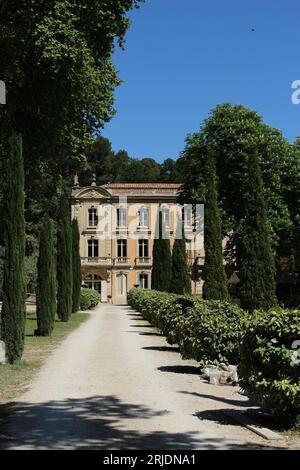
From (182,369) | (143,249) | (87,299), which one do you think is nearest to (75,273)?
(87,299)

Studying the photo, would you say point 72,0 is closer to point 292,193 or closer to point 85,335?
point 85,335

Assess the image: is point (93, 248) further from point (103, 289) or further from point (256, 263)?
point (256, 263)

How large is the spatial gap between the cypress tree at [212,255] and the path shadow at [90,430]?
1002cm

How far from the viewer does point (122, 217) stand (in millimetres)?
55875

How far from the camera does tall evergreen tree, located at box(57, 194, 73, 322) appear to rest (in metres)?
27.1

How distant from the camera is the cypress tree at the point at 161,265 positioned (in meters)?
36.1

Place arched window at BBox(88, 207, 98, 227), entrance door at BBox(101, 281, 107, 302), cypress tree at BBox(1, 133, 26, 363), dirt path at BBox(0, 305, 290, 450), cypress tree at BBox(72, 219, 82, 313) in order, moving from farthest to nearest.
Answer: entrance door at BBox(101, 281, 107, 302) < arched window at BBox(88, 207, 98, 227) < cypress tree at BBox(72, 219, 82, 313) < cypress tree at BBox(1, 133, 26, 363) < dirt path at BBox(0, 305, 290, 450)

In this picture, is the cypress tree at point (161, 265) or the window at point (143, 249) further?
the window at point (143, 249)

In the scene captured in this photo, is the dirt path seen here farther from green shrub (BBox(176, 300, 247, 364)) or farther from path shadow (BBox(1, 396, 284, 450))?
green shrub (BBox(176, 300, 247, 364))

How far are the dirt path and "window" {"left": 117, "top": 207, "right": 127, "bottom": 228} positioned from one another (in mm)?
42188

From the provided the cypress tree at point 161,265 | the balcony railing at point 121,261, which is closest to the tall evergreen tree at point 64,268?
the cypress tree at point 161,265

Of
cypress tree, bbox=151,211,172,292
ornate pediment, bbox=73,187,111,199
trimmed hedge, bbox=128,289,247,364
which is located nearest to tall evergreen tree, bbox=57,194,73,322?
cypress tree, bbox=151,211,172,292

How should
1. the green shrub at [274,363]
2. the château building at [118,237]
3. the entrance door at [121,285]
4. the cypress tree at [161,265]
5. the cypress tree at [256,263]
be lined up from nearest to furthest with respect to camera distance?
1. the green shrub at [274,363]
2. the cypress tree at [256,263]
3. the cypress tree at [161,265]
4. the château building at [118,237]
5. the entrance door at [121,285]

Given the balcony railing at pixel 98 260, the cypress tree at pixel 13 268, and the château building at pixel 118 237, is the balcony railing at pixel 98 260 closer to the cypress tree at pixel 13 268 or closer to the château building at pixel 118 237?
the château building at pixel 118 237
